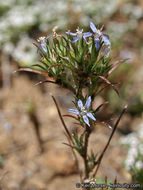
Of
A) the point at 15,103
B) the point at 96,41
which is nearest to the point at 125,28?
the point at 15,103

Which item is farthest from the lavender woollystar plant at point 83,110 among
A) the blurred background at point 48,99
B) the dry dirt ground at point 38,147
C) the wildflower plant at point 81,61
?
the dry dirt ground at point 38,147

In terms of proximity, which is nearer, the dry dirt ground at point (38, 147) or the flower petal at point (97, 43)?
the flower petal at point (97, 43)

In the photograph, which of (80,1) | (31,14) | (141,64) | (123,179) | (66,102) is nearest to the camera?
(123,179)

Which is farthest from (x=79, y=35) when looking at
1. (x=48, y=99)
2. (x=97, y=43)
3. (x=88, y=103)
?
(x=48, y=99)

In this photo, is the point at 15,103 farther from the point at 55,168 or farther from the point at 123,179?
the point at 123,179

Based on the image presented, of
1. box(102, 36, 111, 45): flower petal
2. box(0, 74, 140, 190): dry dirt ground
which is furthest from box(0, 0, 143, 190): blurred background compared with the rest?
box(102, 36, 111, 45): flower petal

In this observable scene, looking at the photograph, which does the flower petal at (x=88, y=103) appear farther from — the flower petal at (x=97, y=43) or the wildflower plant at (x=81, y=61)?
the flower petal at (x=97, y=43)

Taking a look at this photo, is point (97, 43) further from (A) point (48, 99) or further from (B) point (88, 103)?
(A) point (48, 99)
